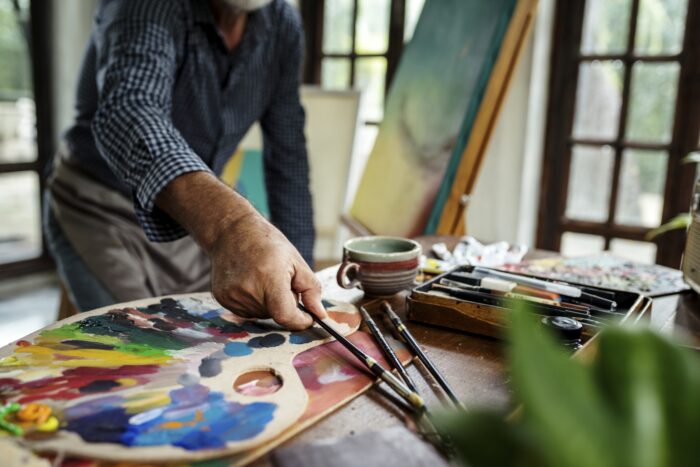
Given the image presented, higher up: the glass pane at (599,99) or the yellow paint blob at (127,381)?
the glass pane at (599,99)

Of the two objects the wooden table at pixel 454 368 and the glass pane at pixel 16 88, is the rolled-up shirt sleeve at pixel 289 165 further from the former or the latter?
the glass pane at pixel 16 88

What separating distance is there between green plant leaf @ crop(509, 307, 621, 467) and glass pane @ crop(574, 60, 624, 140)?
2.47 metres

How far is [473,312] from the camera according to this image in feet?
2.98

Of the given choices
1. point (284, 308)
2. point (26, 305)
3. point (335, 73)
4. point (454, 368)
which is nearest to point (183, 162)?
point (284, 308)

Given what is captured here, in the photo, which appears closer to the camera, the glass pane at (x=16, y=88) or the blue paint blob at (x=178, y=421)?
the blue paint blob at (x=178, y=421)

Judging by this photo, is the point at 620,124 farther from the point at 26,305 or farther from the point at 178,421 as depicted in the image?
the point at 26,305

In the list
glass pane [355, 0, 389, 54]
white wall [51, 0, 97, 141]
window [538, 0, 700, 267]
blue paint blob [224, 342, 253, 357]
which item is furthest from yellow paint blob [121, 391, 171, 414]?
white wall [51, 0, 97, 141]

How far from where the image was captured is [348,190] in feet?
8.89

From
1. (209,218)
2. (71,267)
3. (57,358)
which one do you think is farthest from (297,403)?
(71,267)

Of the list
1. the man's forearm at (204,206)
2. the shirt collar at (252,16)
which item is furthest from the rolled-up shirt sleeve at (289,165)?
→ the man's forearm at (204,206)

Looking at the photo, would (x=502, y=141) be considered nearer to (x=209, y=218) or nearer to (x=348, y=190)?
(x=348, y=190)

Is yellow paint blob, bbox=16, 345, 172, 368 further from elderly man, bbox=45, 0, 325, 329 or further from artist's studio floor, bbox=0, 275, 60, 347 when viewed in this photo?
artist's studio floor, bbox=0, 275, 60, 347

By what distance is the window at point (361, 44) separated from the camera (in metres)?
2.94

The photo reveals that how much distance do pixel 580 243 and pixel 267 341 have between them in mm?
2178
